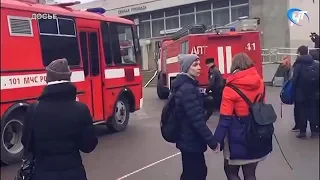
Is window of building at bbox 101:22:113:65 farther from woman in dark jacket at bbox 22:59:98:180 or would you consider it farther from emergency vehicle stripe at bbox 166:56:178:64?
woman in dark jacket at bbox 22:59:98:180

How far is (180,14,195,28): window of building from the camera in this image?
13978mm

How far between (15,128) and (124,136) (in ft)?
9.44

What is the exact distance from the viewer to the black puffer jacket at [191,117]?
4.11m

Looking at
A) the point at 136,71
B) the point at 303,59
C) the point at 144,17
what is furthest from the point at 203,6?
the point at 303,59

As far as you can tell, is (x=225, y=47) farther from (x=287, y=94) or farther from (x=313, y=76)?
(x=313, y=76)

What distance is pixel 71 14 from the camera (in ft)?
28.7

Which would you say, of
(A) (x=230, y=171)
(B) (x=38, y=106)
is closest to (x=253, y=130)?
(A) (x=230, y=171)

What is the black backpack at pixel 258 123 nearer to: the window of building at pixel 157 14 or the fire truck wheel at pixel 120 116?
the fire truck wheel at pixel 120 116

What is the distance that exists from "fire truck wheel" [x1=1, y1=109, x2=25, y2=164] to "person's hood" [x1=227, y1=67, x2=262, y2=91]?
422 centimetres

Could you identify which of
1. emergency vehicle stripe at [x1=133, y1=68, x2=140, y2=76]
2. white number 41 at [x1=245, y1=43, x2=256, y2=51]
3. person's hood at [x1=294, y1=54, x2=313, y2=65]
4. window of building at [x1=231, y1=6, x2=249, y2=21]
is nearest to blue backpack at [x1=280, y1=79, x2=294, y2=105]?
person's hood at [x1=294, y1=54, x2=313, y2=65]

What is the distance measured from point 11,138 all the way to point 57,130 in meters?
4.47

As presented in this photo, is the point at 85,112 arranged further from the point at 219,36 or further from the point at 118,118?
the point at 219,36

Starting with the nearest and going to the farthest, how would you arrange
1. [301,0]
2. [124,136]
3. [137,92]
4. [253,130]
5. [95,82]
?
1. [253,130]
2. [301,0]
3. [95,82]
4. [124,136]
5. [137,92]

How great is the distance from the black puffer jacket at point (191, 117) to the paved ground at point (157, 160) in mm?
969
